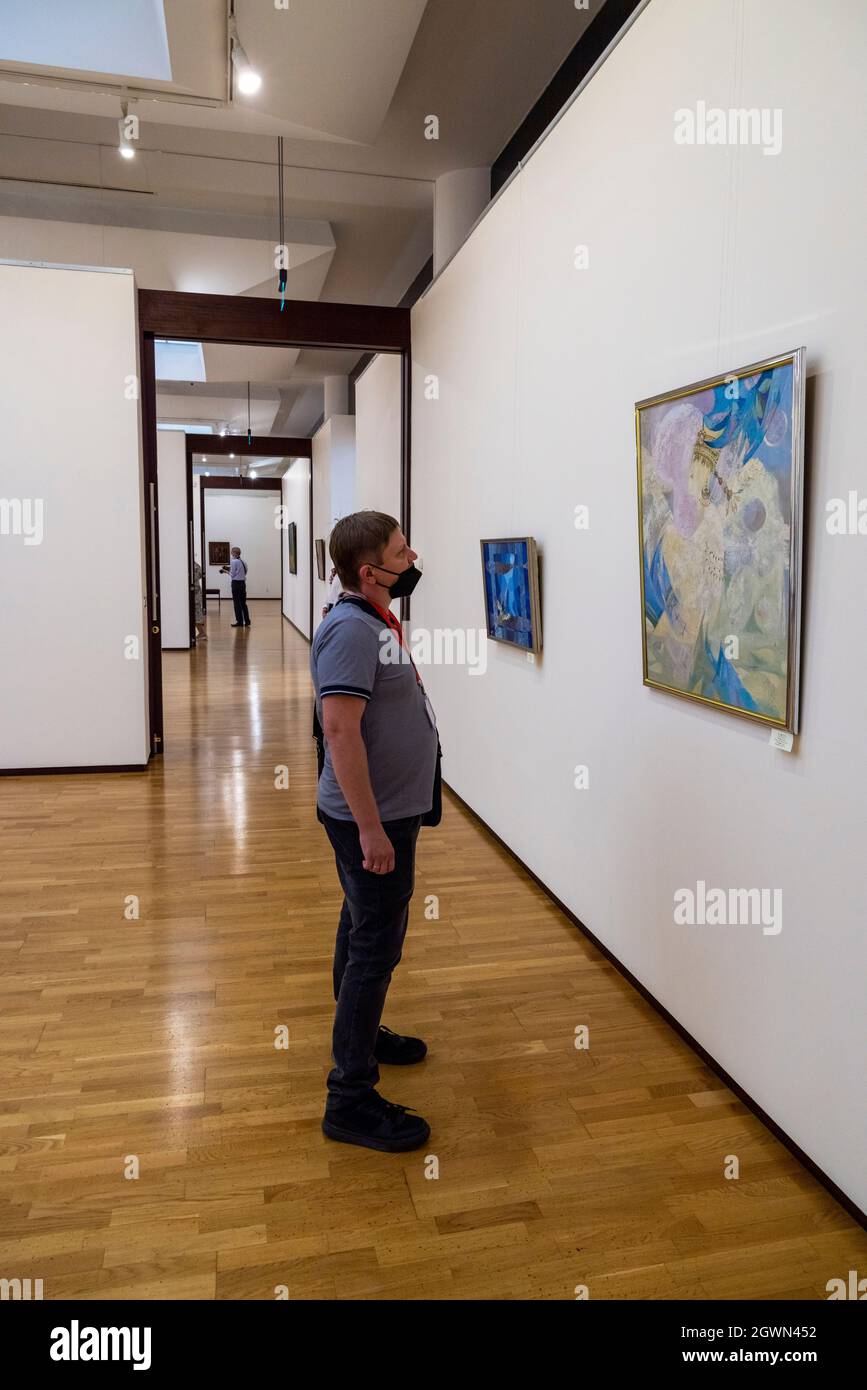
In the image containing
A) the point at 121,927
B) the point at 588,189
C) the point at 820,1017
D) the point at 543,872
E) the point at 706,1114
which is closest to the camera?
the point at 820,1017

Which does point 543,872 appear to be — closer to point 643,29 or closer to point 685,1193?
point 685,1193

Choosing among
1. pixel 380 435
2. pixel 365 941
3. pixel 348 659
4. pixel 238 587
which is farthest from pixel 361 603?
pixel 238 587

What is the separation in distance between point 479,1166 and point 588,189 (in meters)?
3.67

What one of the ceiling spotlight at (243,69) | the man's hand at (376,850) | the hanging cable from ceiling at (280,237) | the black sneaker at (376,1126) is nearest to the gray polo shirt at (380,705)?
the man's hand at (376,850)

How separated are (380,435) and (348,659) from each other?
6935 millimetres

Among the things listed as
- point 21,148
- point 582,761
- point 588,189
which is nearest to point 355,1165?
point 582,761

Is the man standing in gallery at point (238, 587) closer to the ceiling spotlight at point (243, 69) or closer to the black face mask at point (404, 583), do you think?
the ceiling spotlight at point (243, 69)

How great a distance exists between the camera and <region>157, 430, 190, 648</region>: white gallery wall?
14.2 metres

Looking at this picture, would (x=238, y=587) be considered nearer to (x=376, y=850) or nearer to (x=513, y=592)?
(x=513, y=592)

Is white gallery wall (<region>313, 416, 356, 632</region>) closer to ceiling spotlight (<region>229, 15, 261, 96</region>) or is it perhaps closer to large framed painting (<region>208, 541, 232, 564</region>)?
ceiling spotlight (<region>229, 15, 261, 96</region>)

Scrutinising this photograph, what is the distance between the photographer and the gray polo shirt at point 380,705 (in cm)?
238

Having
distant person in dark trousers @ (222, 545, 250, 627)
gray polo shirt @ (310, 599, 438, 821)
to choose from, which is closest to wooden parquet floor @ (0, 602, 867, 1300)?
gray polo shirt @ (310, 599, 438, 821)

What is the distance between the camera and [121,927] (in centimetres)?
414

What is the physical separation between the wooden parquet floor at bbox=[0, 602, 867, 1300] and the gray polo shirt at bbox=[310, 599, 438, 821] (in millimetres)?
993
